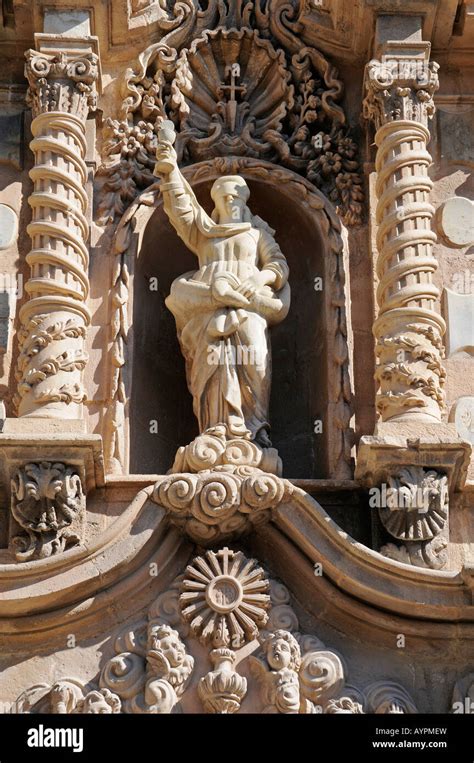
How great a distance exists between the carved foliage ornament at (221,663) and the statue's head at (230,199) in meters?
2.17

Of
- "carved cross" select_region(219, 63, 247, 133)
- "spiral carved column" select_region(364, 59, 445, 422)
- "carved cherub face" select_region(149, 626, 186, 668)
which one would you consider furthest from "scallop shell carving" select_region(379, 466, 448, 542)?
"carved cross" select_region(219, 63, 247, 133)

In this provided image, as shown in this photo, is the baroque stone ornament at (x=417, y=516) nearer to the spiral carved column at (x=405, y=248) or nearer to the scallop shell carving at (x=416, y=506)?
the scallop shell carving at (x=416, y=506)

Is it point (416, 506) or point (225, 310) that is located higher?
point (225, 310)

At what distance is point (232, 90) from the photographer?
12891 millimetres

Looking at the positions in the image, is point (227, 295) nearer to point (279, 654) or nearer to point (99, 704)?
point (279, 654)

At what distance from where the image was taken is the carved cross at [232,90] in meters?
12.9

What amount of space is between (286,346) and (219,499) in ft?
6.21

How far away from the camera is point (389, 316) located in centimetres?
1165

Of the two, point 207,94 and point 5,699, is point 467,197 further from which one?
point 5,699

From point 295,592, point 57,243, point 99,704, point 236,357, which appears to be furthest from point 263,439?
point 99,704

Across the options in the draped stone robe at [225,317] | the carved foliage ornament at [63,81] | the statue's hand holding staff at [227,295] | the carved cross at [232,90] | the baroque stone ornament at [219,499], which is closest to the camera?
the baroque stone ornament at [219,499]

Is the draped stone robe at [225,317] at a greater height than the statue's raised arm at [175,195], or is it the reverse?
the statue's raised arm at [175,195]

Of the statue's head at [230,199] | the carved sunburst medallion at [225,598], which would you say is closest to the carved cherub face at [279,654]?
the carved sunburst medallion at [225,598]

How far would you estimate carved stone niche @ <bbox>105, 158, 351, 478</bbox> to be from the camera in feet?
39.2
